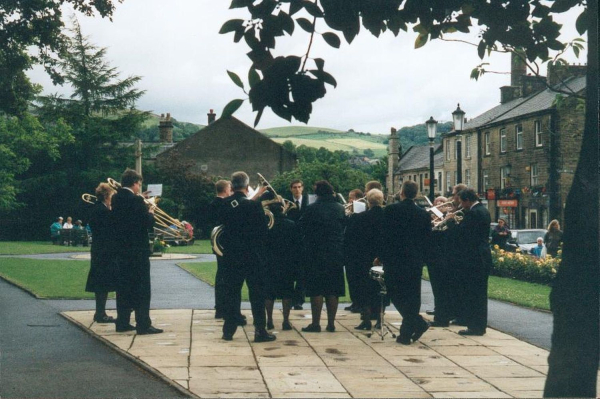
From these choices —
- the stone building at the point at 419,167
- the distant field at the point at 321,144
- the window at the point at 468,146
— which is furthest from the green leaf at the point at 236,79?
the distant field at the point at 321,144

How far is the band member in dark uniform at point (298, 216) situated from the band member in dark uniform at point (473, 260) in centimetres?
210

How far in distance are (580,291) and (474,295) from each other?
4.73m

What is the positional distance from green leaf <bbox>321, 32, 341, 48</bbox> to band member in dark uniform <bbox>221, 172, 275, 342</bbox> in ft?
15.0

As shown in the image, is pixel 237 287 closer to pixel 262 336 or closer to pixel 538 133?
pixel 262 336

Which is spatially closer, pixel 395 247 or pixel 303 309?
pixel 395 247

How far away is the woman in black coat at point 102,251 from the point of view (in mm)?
10547

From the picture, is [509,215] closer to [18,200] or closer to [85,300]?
[18,200]

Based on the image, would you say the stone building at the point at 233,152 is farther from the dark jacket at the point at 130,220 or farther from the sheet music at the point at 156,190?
the dark jacket at the point at 130,220

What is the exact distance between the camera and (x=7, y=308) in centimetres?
1283

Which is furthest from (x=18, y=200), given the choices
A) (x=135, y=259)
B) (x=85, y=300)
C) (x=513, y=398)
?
(x=513, y=398)

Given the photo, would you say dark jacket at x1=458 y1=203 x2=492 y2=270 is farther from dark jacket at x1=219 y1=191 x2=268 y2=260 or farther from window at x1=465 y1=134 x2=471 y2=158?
window at x1=465 y1=134 x2=471 y2=158

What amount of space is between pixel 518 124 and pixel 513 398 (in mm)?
50378

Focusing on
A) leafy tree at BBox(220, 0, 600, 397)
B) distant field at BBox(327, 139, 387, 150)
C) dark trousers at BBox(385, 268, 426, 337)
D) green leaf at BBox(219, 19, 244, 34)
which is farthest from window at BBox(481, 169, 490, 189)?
distant field at BBox(327, 139, 387, 150)

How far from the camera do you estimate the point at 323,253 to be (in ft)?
33.7
